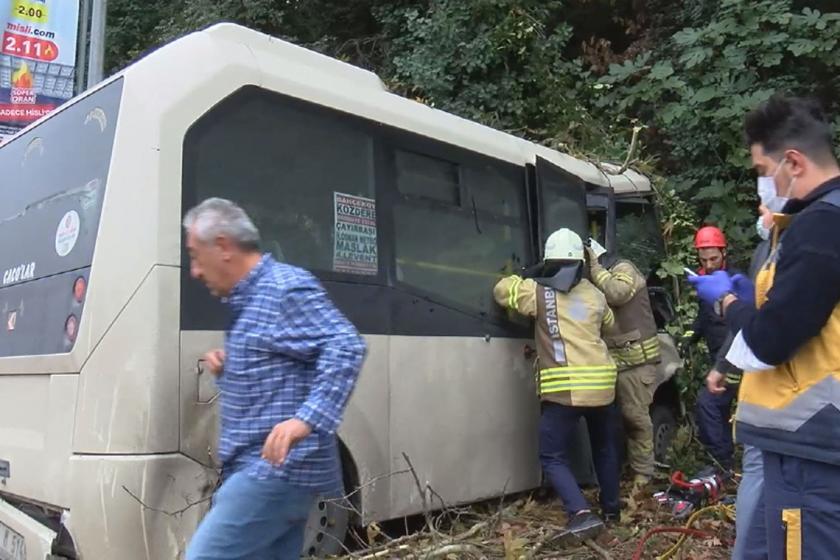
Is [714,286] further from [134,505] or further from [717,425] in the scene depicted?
[717,425]

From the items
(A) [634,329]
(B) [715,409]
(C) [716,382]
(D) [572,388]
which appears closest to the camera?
(C) [716,382]

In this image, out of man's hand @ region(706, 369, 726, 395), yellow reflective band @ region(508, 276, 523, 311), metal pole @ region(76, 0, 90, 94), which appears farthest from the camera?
metal pole @ region(76, 0, 90, 94)

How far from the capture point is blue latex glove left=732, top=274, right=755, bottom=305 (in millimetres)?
2781

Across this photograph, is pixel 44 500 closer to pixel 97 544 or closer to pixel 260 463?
pixel 97 544

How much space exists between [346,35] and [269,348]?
37.2 feet

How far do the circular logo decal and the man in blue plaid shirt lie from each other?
1.33 meters

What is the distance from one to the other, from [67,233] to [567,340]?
8.94ft

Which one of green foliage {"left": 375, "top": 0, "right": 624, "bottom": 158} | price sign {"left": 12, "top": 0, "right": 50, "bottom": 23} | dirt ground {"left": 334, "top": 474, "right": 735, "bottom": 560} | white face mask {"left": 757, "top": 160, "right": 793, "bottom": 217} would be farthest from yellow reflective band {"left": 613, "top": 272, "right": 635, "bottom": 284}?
price sign {"left": 12, "top": 0, "right": 50, "bottom": 23}

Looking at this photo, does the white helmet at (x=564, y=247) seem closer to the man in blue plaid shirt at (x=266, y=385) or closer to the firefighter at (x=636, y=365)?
the firefighter at (x=636, y=365)

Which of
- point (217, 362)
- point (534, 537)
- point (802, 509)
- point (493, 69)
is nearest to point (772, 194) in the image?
point (802, 509)

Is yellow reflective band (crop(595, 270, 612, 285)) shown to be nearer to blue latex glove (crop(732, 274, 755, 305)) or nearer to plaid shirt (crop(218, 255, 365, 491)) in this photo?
blue latex glove (crop(732, 274, 755, 305))

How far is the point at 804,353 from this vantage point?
7.48 feet

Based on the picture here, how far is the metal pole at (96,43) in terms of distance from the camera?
27.5 ft

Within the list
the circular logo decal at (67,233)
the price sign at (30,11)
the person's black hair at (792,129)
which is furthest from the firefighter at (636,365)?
the price sign at (30,11)
